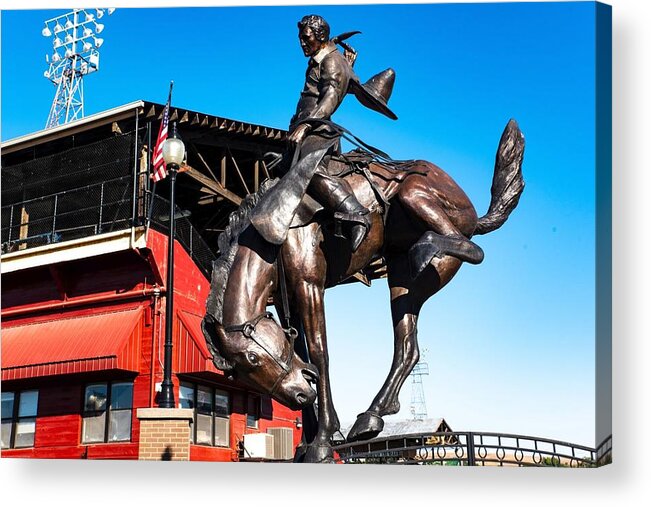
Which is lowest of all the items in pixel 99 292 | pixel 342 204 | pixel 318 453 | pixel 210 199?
pixel 318 453

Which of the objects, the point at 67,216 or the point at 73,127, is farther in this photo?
the point at 67,216

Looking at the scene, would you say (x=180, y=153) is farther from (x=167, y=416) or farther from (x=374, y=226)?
(x=374, y=226)

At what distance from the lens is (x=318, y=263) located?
20.6 feet

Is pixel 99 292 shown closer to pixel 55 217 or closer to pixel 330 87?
pixel 55 217

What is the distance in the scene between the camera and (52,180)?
18719 mm

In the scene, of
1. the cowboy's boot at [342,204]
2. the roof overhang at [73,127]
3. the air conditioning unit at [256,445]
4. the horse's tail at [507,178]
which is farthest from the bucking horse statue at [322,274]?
the air conditioning unit at [256,445]

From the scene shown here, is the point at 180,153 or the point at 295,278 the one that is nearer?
the point at 295,278

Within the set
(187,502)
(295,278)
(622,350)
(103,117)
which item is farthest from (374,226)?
(103,117)

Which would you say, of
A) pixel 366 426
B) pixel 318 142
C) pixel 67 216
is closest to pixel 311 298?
pixel 366 426

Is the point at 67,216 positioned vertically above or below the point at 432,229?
above

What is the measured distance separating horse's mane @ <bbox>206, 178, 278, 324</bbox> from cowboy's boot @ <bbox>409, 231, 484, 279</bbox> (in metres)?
1.23

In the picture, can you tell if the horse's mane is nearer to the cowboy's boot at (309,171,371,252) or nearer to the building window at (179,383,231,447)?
the cowboy's boot at (309,171,371,252)

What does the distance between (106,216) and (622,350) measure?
43.5ft

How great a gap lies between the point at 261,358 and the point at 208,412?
566 inches
